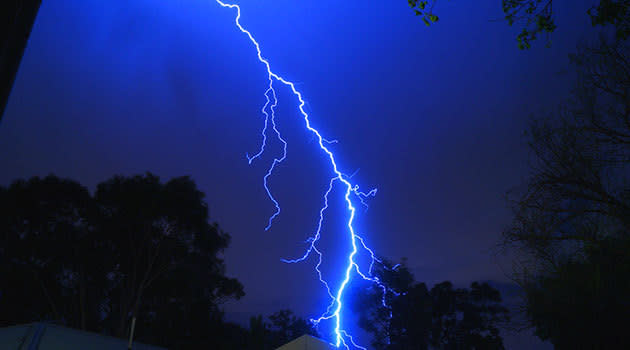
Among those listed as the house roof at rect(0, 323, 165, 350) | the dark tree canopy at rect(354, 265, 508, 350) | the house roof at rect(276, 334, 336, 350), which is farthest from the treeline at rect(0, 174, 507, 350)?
the dark tree canopy at rect(354, 265, 508, 350)

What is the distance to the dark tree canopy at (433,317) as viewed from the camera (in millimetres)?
19406

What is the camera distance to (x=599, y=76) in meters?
4.34

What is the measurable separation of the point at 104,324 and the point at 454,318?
17.4 meters

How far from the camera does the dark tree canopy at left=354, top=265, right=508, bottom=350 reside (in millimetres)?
19406

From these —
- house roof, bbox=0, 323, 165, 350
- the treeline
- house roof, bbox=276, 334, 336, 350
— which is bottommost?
house roof, bbox=0, 323, 165, 350

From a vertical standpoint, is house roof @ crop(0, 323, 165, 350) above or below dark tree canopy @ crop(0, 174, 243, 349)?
below

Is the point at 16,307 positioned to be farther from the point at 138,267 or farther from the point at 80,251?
the point at 138,267

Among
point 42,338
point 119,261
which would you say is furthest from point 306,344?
point 119,261

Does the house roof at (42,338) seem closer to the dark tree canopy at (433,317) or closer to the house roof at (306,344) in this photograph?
the house roof at (306,344)

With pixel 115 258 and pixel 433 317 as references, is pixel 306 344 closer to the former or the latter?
pixel 115 258

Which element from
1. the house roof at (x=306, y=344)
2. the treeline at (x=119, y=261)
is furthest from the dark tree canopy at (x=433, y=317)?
the house roof at (x=306, y=344)

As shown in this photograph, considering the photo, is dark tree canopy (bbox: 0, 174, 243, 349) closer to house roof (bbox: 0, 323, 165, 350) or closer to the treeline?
the treeline

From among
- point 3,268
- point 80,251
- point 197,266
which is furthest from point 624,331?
point 3,268

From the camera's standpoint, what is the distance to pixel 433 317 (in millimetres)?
20672
